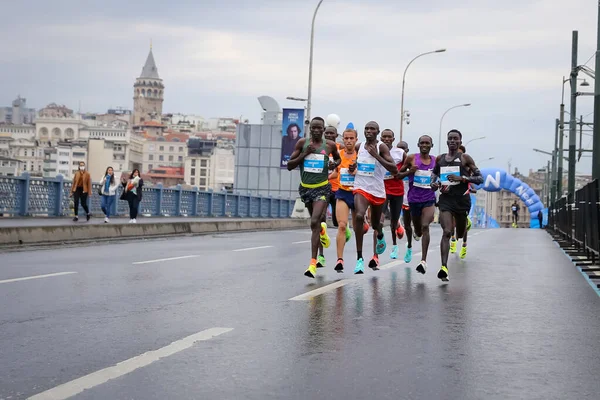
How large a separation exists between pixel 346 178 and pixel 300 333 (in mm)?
5904

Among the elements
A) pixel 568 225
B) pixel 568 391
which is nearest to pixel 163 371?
pixel 568 391

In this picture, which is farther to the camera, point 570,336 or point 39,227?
point 39,227

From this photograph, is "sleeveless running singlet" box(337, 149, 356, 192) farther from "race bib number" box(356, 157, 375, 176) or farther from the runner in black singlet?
the runner in black singlet

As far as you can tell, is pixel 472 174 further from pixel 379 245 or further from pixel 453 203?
pixel 379 245

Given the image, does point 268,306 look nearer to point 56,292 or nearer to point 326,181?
point 56,292

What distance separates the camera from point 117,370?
580 centimetres

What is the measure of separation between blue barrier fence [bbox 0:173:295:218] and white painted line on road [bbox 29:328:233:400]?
2417cm

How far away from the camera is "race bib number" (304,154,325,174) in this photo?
1241 centimetres

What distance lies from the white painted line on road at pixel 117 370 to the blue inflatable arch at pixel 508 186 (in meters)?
54.7

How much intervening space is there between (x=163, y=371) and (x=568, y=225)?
76.3 feet

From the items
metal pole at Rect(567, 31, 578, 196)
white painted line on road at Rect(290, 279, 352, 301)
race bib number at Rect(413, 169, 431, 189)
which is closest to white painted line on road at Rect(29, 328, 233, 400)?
white painted line on road at Rect(290, 279, 352, 301)

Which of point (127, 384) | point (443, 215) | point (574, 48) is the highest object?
point (574, 48)

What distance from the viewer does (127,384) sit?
5422 mm

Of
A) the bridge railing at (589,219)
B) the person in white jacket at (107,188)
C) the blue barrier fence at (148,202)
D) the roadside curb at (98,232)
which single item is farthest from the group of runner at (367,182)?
the blue barrier fence at (148,202)
